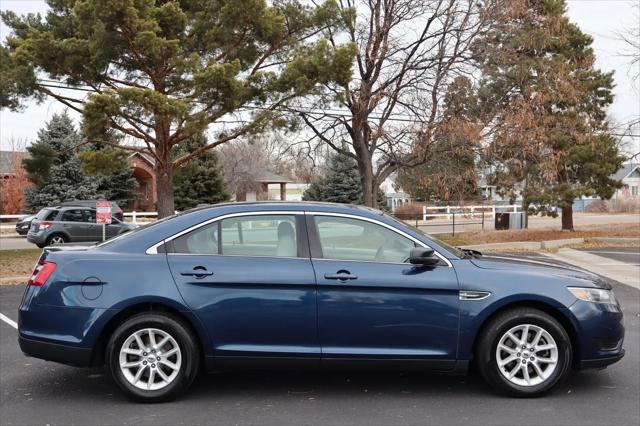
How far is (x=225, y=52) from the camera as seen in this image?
17.4 meters

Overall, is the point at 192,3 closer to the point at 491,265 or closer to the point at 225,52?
the point at 225,52

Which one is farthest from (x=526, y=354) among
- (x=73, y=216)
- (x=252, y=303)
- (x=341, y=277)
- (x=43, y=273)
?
(x=73, y=216)

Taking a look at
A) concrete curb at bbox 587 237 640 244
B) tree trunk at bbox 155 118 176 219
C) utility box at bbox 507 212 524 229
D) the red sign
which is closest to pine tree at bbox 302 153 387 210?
utility box at bbox 507 212 524 229

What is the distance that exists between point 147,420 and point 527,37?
54.8 feet

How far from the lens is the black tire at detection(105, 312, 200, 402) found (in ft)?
14.4

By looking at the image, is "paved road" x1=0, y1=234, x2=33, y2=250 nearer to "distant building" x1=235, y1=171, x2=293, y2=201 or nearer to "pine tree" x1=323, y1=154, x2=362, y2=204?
"pine tree" x1=323, y1=154, x2=362, y2=204

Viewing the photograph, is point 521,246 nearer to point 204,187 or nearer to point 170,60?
point 170,60

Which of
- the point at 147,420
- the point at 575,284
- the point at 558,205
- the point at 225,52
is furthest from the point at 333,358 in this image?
the point at 558,205

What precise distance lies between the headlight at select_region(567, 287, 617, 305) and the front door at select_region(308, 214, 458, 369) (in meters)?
0.98

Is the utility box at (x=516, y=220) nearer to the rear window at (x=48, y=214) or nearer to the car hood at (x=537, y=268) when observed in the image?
the rear window at (x=48, y=214)

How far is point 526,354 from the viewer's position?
14.9ft

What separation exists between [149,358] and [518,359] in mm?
2817

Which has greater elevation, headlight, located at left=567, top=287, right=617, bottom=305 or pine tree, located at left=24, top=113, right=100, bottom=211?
pine tree, located at left=24, top=113, right=100, bottom=211

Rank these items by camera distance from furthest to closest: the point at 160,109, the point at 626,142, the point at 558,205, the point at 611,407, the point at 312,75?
1. the point at 626,142
2. the point at 558,205
3. the point at 312,75
4. the point at 160,109
5. the point at 611,407
